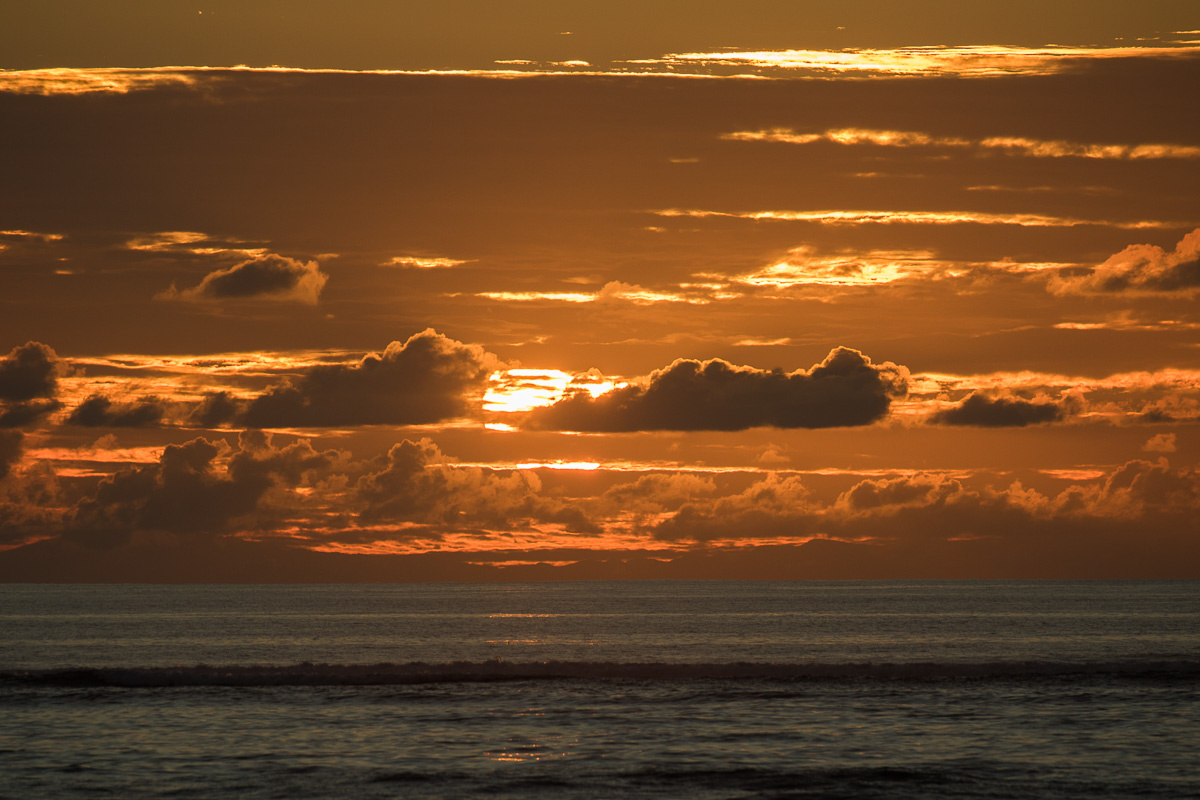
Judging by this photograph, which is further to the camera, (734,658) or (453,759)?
(734,658)

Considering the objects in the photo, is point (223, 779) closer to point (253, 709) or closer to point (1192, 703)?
point (253, 709)

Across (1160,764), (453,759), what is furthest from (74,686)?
(1160,764)

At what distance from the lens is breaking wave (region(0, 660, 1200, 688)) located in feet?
241

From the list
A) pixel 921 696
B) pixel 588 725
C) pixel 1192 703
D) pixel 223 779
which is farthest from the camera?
pixel 921 696

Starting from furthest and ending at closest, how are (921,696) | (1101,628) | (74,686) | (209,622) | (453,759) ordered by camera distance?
(209,622) → (1101,628) → (74,686) → (921,696) → (453,759)

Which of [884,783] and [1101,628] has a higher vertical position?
[884,783]

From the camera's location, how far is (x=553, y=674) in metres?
75.9

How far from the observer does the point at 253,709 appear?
60.2m

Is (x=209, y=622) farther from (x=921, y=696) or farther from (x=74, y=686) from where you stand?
(x=921, y=696)

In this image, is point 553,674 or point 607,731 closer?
point 607,731

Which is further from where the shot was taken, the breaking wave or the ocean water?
the breaking wave

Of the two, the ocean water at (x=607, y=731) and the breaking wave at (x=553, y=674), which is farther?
the breaking wave at (x=553, y=674)

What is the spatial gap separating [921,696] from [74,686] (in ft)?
178

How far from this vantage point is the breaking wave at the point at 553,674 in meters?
73.3
